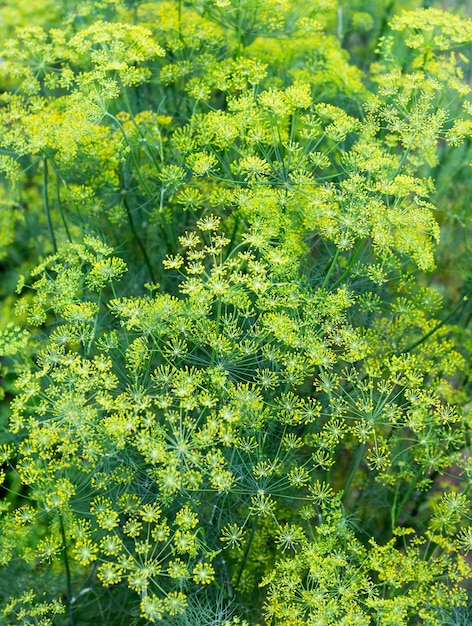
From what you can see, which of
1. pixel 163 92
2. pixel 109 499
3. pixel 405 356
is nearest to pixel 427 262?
pixel 405 356

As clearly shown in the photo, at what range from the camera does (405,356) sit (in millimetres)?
3059

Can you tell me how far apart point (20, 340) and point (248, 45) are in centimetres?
217

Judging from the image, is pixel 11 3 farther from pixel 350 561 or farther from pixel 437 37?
pixel 350 561

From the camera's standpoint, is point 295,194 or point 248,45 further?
point 248,45

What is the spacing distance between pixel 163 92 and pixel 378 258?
6.32ft

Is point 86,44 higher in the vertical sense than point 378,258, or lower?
higher

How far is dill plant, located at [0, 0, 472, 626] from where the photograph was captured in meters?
2.62

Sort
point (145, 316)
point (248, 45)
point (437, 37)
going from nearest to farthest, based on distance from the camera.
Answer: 1. point (145, 316)
2. point (437, 37)
3. point (248, 45)

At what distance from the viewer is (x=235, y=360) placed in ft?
8.95

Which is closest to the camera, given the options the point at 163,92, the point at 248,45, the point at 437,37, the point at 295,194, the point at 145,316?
the point at 145,316

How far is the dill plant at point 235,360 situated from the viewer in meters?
2.62

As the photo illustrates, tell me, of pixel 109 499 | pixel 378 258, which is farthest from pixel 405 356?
pixel 109 499

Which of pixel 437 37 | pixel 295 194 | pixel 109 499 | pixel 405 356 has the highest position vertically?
pixel 437 37

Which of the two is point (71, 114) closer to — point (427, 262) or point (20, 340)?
point (20, 340)
